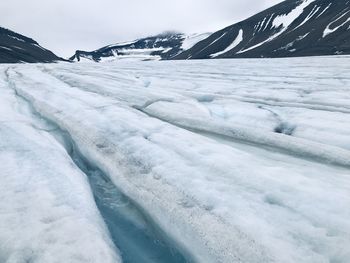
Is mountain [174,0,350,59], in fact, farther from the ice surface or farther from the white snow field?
the ice surface

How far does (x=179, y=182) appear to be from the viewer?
7.89 ft

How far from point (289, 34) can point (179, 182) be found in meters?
75.9

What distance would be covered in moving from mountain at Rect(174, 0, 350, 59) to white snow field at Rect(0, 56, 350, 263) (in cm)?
5143

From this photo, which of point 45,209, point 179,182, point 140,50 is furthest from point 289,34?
point 140,50

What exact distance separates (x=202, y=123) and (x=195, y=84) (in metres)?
3.33

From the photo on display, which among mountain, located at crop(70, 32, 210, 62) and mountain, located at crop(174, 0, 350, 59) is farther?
mountain, located at crop(70, 32, 210, 62)

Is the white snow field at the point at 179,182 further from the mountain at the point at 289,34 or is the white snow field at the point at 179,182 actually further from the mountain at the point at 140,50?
the mountain at the point at 140,50

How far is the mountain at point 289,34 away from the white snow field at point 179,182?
169 feet

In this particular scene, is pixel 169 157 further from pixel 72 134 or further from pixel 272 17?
pixel 272 17

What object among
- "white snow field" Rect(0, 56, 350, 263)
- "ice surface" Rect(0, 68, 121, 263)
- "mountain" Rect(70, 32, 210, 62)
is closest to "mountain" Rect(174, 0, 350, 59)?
"mountain" Rect(70, 32, 210, 62)

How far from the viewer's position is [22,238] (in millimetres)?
1896

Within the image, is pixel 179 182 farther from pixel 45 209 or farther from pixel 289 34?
pixel 289 34

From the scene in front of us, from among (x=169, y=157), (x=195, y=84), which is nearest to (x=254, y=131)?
(x=169, y=157)

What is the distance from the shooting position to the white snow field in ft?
5.98
